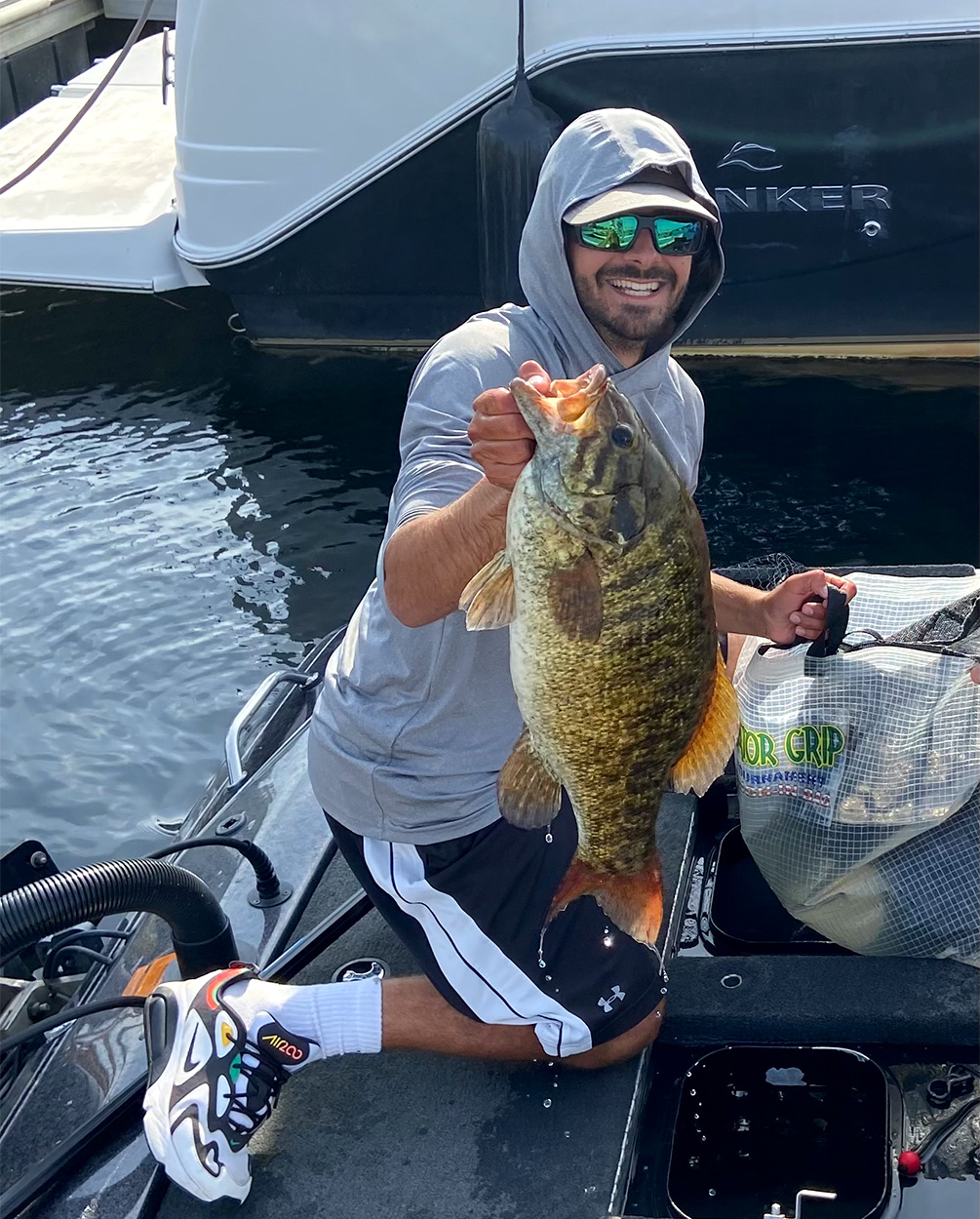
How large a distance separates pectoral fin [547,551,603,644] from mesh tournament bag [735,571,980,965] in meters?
1.08

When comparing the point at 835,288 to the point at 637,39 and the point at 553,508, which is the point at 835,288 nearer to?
the point at 637,39

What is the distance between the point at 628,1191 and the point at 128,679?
4838 millimetres

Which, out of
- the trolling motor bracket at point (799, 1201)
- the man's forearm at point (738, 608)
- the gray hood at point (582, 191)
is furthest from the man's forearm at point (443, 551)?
the trolling motor bracket at point (799, 1201)

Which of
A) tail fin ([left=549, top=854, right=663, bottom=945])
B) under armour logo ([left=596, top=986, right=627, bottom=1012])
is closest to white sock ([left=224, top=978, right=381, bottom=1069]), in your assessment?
under armour logo ([left=596, top=986, right=627, bottom=1012])

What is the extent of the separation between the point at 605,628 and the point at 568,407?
39cm

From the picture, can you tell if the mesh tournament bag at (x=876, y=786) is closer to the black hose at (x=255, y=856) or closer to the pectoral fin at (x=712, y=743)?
the pectoral fin at (x=712, y=743)

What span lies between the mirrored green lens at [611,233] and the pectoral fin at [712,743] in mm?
940

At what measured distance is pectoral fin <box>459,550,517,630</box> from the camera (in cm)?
213

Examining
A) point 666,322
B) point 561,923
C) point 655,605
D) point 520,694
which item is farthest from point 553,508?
point 561,923

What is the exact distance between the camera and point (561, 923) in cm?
291

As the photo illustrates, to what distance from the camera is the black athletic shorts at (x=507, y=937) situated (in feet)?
9.33

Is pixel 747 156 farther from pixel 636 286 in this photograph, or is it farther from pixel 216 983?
pixel 216 983

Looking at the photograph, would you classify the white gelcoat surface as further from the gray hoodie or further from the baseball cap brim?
the baseball cap brim

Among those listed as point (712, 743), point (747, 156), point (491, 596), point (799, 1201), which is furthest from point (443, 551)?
point (747, 156)
